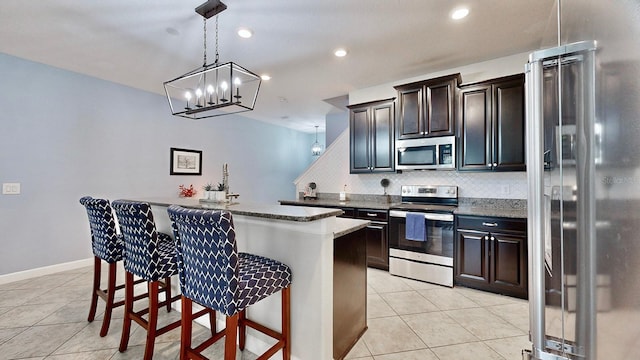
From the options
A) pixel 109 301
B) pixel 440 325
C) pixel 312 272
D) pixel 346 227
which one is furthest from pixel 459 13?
pixel 109 301

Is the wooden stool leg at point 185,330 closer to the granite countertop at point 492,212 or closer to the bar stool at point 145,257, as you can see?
the bar stool at point 145,257

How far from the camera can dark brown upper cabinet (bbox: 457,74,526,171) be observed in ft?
9.98

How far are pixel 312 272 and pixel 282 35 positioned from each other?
2449 millimetres

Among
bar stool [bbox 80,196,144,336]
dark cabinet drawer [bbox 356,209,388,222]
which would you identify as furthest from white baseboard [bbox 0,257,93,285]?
dark cabinet drawer [bbox 356,209,388,222]

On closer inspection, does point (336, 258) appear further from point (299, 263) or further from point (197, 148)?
point (197, 148)

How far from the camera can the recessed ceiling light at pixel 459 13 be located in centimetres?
241

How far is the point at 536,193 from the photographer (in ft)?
2.94

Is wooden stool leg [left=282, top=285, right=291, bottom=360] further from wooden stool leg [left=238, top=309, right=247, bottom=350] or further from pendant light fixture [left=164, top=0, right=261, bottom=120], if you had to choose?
pendant light fixture [left=164, top=0, right=261, bottom=120]

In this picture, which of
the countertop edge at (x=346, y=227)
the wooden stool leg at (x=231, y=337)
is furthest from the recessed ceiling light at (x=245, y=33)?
the wooden stool leg at (x=231, y=337)

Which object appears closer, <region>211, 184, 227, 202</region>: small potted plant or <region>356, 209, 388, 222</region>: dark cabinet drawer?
<region>211, 184, 227, 202</region>: small potted plant

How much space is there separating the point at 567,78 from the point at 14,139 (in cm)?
530

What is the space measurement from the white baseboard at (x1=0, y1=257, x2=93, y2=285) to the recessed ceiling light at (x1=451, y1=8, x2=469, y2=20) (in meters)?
5.66

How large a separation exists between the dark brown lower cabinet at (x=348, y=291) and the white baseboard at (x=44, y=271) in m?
4.18

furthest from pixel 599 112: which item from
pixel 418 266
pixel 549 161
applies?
pixel 418 266
